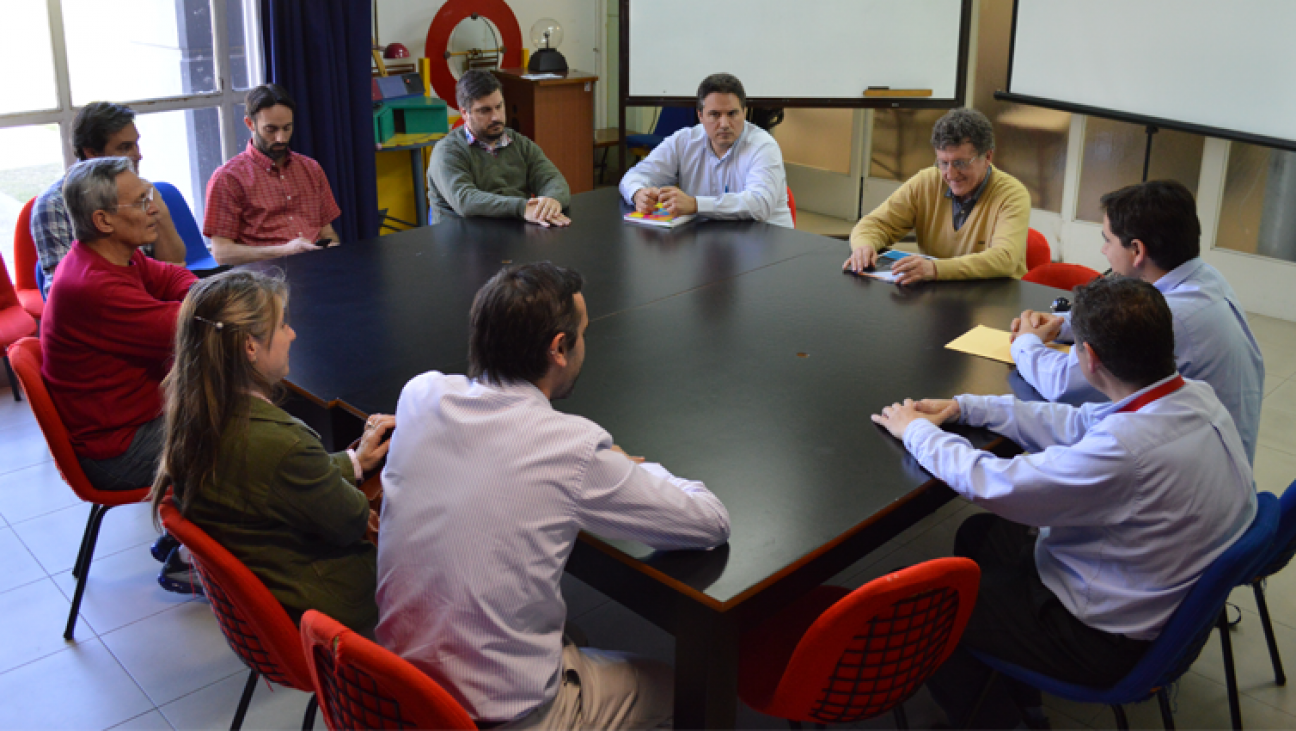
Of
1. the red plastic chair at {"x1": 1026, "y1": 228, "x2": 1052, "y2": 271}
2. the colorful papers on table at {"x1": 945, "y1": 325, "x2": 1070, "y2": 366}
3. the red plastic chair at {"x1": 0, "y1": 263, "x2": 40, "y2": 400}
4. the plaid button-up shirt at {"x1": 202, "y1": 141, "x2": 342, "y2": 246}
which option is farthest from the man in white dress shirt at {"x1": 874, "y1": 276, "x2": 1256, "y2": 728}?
the red plastic chair at {"x1": 0, "y1": 263, "x2": 40, "y2": 400}

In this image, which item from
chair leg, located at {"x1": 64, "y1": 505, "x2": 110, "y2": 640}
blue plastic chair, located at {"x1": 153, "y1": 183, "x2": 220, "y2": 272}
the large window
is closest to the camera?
chair leg, located at {"x1": 64, "y1": 505, "x2": 110, "y2": 640}

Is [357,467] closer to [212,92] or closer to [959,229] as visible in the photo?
[959,229]

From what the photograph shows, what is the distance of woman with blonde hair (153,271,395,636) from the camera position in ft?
5.28

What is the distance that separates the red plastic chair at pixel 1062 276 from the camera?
3072 millimetres

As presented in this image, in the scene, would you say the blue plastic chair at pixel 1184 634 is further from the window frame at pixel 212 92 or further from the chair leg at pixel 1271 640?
the window frame at pixel 212 92

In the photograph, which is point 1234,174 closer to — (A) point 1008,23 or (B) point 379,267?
Answer: (A) point 1008,23

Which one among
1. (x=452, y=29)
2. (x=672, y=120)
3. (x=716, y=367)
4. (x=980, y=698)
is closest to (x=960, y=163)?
(x=716, y=367)

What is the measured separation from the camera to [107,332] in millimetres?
2398

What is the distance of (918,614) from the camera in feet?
5.17

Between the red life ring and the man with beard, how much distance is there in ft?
7.03

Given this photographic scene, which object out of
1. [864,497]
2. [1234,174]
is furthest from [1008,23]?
[864,497]

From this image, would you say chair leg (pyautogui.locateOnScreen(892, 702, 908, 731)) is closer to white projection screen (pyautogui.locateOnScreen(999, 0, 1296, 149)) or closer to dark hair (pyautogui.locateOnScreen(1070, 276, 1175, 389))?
dark hair (pyautogui.locateOnScreen(1070, 276, 1175, 389))

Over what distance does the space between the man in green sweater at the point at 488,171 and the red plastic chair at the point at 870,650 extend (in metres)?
2.23

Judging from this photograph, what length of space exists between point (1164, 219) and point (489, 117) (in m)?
2.48
